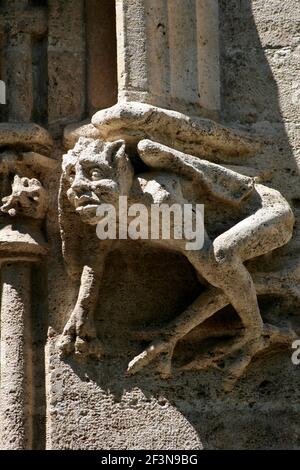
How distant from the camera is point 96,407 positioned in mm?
4977

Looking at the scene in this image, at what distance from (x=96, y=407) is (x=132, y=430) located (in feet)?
0.49

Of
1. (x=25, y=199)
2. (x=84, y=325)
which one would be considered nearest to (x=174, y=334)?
(x=84, y=325)

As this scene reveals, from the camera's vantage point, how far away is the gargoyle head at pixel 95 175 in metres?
4.88

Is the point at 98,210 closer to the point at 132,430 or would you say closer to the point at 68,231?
the point at 68,231

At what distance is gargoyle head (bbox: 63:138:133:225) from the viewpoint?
4879 millimetres

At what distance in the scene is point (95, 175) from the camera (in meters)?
4.90

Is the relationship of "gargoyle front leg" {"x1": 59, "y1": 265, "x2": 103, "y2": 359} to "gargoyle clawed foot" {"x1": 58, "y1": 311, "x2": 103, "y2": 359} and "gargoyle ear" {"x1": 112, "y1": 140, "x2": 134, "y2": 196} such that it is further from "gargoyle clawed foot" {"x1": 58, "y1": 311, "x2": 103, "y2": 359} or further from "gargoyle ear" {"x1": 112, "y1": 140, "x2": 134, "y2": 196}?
"gargoyle ear" {"x1": 112, "y1": 140, "x2": 134, "y2": 196}

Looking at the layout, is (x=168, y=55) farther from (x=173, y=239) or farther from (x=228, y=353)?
(x=228, y=353)

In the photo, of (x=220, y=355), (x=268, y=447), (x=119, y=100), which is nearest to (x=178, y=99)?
(x=119, y=100)

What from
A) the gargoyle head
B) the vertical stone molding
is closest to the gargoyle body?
the gargoyle head

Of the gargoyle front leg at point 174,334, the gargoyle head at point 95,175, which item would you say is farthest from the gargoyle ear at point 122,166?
Answer: the gargoyle front leg at point 174,334

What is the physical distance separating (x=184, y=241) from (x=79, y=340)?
0.51 meters

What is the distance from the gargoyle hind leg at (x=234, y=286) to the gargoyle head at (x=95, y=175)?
1.16 ft

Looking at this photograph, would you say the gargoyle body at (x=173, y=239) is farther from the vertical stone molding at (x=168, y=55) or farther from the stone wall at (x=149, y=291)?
the vertical stone molding at (x=168, y=55)
